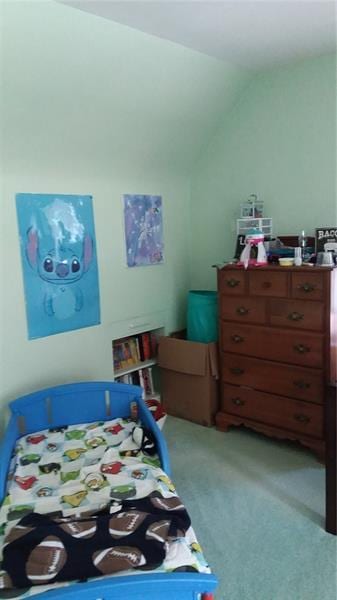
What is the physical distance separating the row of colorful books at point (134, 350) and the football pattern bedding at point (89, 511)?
1.06 m

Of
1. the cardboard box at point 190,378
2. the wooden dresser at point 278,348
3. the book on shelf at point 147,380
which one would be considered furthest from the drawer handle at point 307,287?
the book on shelf at point 147,380

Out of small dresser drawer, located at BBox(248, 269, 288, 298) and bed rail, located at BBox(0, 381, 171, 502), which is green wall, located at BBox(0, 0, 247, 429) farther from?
small dresser drawer, located at BBox(248, 269, 288, 298)

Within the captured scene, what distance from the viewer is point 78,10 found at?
2066mm

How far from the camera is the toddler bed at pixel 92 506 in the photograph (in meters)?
1.26

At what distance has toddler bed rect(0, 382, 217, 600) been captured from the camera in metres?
1.26

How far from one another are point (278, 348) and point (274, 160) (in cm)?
144

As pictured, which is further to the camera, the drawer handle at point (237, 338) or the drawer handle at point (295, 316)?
the drawer handle at point (237, 338)

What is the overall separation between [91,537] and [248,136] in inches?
117

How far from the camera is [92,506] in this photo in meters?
1.67

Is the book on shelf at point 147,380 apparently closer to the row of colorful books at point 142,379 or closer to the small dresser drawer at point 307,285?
the row of colorful books at point 142,379

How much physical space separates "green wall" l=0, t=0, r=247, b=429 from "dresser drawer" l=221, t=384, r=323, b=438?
3.08 ft

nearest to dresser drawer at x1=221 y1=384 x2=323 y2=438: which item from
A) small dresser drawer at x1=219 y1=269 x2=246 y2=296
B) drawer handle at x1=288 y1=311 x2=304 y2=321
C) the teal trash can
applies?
the teal trash can

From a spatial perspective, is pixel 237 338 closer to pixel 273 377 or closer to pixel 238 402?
pixel 273 377

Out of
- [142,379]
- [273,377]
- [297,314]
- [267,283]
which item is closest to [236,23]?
[267,283]
